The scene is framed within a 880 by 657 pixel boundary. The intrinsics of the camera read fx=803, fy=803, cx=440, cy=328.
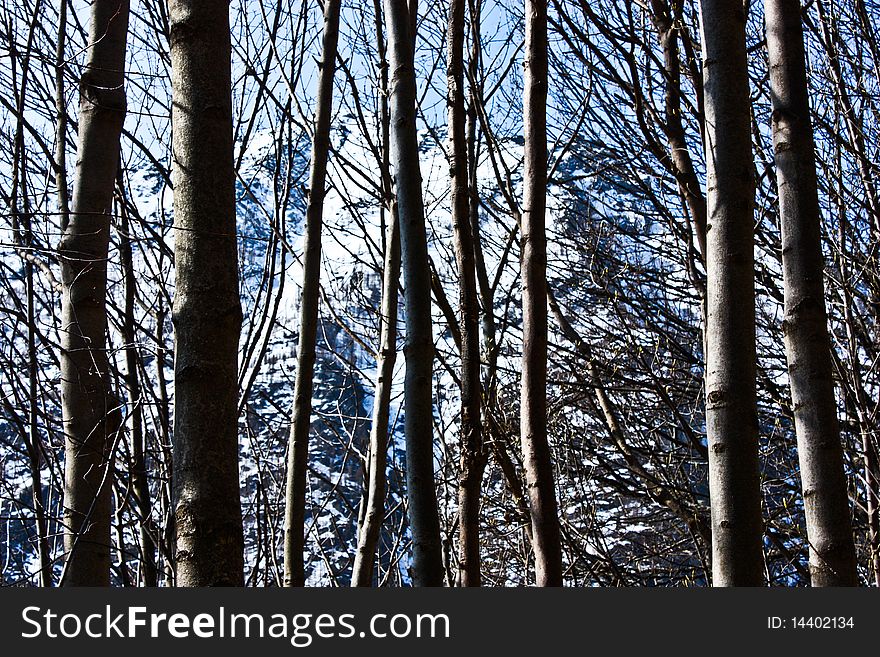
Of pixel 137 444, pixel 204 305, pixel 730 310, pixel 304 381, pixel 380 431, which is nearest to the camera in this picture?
pixel 204 305

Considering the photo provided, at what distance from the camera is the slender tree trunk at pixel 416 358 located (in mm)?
1744

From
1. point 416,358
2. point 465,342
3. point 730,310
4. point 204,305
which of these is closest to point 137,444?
point 465,342

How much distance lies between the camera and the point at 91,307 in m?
2.01

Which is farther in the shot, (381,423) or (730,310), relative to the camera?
(381,423)

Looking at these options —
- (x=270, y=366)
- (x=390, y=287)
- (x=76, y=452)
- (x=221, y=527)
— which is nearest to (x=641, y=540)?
(x=270, y=366)

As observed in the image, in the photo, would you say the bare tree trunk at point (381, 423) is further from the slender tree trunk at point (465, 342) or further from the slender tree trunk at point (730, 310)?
the slender tree trunk at point (730, 310)

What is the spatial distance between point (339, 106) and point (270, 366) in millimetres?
1852

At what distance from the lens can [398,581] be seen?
346cm

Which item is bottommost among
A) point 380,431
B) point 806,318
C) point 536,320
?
point 380,431

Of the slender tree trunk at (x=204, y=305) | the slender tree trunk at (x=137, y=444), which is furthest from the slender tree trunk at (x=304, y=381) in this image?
the slender tree trunk at (x=204, y=305)

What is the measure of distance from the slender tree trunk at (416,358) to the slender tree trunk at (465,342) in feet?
1.05

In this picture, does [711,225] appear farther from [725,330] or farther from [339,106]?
[339,106]

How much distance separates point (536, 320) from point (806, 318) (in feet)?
2.00

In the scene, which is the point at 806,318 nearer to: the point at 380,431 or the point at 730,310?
the point at 730,310
